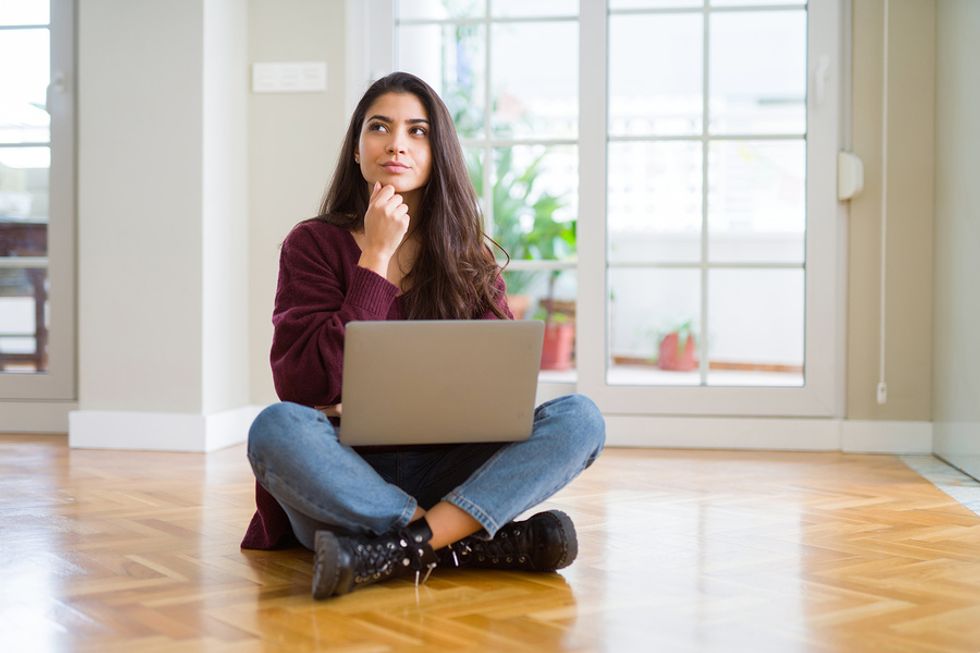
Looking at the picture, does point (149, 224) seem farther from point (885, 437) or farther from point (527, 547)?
point (885, 437)

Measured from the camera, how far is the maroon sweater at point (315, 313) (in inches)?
84.1

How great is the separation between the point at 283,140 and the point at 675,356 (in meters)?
2.91

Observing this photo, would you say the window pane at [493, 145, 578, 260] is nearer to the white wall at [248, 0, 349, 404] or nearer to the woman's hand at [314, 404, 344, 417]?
the white wall at [248, 0, 349, 404]

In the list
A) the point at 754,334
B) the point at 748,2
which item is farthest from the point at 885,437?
the point at 754,334

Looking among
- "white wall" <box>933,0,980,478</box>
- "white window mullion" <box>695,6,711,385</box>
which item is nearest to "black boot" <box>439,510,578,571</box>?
"white wall" <box>933,0,980,478</box>

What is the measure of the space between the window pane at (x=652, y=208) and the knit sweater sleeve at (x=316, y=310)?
3861mm

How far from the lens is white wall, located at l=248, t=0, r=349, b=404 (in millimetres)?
4434

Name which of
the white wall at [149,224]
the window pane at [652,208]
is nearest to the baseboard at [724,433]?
the white wall at [149,224]

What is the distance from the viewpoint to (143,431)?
13.7ft

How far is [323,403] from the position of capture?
2176mm

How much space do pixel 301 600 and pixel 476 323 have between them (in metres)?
0.55

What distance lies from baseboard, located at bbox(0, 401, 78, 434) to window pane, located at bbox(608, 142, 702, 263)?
9.60ft

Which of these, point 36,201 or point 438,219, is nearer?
point 438,219

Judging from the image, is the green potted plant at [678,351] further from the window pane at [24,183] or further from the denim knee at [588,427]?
the denim knee at [588,427]
